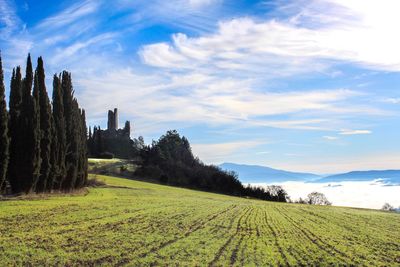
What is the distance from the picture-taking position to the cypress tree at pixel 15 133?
38.5 meters

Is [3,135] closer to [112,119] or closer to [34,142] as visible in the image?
[34,142]

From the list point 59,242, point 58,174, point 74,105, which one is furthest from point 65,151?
point 59,242

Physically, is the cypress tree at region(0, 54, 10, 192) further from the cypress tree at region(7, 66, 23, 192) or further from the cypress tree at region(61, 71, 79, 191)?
the cypress tree at region(61, 71, 79, 191)

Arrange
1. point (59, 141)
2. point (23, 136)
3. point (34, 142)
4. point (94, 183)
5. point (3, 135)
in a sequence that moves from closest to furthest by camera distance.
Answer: point (3, 135) → point (23, 136) → point (34, 142) → point (59, 141) → point (94, 183)

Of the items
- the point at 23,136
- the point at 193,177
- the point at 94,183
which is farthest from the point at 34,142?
the point at 193,177

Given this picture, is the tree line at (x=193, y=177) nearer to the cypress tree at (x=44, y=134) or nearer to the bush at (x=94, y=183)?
the bush at (x=94, y=183)

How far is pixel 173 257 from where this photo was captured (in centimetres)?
1584

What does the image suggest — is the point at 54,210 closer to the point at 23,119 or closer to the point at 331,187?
the point at 23,119

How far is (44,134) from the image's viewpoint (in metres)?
42.8

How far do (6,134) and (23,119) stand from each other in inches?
152

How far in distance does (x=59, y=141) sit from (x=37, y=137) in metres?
6.36

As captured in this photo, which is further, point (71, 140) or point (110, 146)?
point (110, 146)

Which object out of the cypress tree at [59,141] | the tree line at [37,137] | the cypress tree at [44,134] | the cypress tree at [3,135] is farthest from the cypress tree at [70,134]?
the cypress tree at [3,135]

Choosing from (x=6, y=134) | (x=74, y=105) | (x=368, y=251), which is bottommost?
(x=368, y=251)
